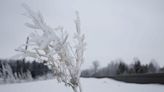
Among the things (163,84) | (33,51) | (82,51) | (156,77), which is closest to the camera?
(33,51)

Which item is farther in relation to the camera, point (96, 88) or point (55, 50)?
point (96, 88)

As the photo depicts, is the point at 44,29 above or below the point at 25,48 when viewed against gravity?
above

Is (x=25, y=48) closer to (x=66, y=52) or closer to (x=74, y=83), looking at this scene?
(x=66, y=52)

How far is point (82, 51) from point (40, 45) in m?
0.67

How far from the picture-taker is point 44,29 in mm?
2461

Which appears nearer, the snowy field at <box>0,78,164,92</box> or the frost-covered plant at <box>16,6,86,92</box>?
the frost-covered plant at <box>16,6,86,92</box>

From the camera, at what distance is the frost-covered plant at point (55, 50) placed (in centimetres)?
239

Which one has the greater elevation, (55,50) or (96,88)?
(55,50)

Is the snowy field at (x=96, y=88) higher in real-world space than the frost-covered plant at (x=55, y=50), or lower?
lower

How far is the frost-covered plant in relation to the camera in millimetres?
2389

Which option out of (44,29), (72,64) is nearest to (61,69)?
(72,64)

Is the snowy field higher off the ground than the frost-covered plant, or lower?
lower

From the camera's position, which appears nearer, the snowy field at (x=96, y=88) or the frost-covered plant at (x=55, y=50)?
the frost-covered plant at (x=55, y=50)

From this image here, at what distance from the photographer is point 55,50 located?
2.50 m
